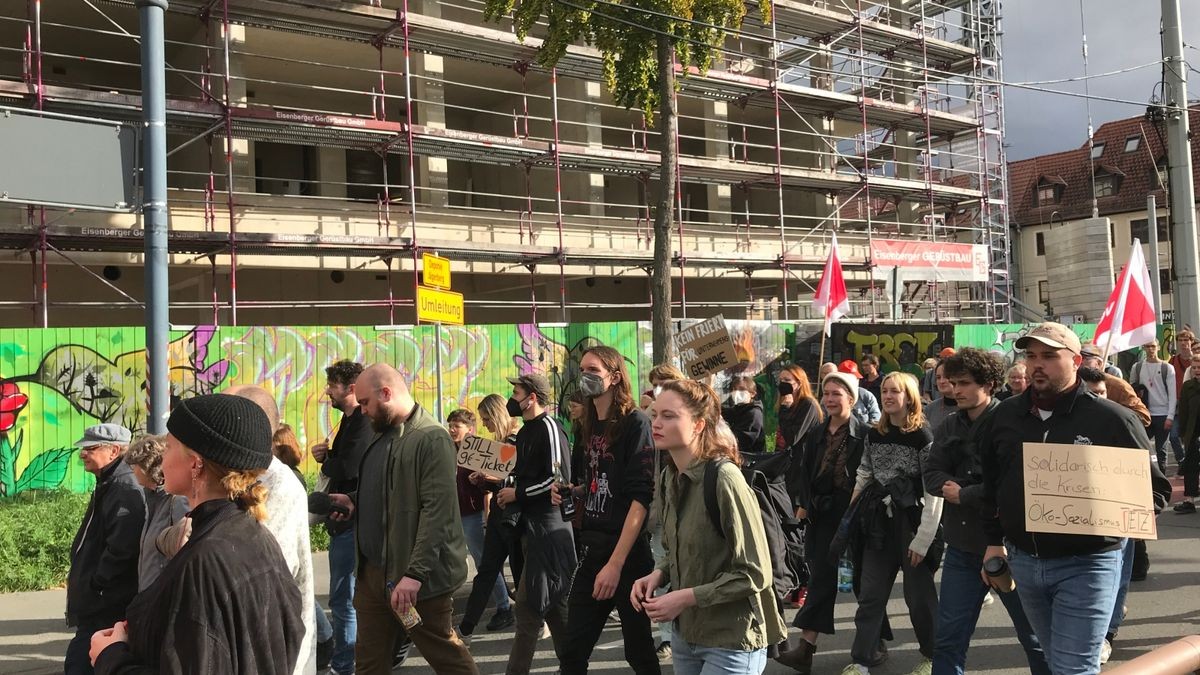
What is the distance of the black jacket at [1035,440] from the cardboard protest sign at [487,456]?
145 inches

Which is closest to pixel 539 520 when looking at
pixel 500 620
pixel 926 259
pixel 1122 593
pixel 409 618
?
pixel 409 618

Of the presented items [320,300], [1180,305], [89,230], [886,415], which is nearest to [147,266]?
[886,415]

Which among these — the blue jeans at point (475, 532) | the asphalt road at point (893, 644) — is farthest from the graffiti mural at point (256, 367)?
the asphalt road at point (893, 644)

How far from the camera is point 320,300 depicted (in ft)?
77.4

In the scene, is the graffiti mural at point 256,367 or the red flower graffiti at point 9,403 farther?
the graffiti mural at point 256,367

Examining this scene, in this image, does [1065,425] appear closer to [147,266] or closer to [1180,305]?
[147,266]

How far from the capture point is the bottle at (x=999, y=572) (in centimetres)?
458

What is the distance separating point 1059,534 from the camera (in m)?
4.22

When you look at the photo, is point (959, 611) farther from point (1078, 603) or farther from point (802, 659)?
point (802, 659)

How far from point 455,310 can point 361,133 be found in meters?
11.2

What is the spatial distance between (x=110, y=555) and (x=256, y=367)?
1169cm

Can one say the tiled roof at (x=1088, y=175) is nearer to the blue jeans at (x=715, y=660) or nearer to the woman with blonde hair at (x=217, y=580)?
the blue jeans at (x=715, y=660)

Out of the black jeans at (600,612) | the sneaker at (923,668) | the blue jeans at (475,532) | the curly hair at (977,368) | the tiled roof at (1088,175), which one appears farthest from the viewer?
the tiled roof at (1088,175)

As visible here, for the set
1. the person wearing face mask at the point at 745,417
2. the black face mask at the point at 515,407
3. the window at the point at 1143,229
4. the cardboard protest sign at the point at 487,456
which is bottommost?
the cardboard protest sign at the point at 487,456
